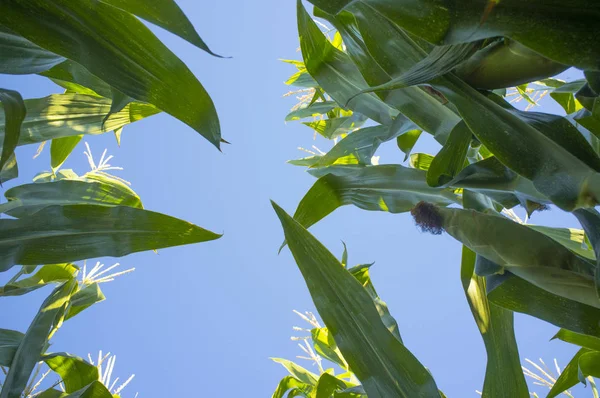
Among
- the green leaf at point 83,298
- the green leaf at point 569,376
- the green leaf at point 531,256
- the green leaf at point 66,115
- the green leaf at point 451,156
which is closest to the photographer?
the green leaf at point 531,256

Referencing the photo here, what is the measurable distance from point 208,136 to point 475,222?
0.29m

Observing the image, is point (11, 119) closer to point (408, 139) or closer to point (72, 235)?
point (72, 235)

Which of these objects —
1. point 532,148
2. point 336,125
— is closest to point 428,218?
point 532,148

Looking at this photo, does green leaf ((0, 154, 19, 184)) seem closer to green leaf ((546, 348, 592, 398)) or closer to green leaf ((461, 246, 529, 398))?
green leaf ((461, 246, 529, 398))

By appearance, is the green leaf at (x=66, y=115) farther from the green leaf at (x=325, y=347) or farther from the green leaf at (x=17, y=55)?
the green leaf at (x=325, y=347)

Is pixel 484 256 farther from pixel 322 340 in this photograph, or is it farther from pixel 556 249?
pixel 322 340

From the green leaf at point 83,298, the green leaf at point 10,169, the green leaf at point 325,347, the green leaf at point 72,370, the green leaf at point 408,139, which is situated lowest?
the green leaf at point 72,370

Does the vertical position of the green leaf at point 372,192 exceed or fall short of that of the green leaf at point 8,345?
it exceeds it

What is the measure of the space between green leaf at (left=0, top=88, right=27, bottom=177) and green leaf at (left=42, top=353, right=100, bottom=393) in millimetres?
411

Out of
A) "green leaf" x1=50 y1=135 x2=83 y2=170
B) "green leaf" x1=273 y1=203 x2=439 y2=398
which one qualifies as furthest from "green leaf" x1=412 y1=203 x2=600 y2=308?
"green leaf" x1=50 y1=135 x2=83 y2=170

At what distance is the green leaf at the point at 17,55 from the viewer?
1.86 ft

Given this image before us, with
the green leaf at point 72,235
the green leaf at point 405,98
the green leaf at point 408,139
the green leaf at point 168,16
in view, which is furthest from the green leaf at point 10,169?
the green leaf at point 408,139

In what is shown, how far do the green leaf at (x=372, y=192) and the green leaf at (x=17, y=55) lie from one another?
0.39 metres

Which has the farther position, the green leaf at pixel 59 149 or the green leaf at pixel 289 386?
the green leaf at pixel 289 386
